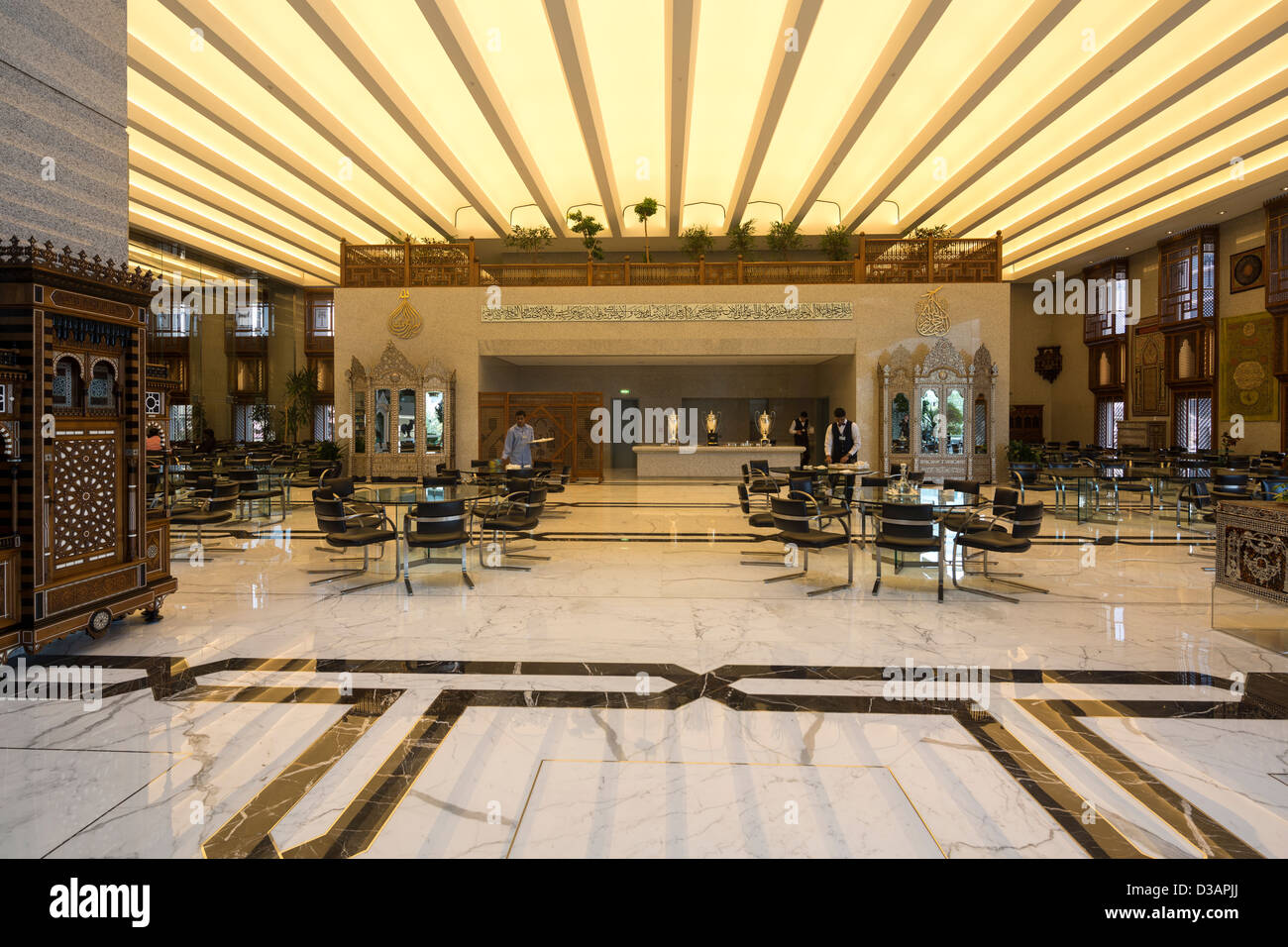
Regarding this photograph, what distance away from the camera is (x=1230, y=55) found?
8.21 m

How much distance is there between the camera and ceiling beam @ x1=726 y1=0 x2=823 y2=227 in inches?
313

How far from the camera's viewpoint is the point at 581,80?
30.7 ft

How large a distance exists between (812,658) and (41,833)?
3.08 meters

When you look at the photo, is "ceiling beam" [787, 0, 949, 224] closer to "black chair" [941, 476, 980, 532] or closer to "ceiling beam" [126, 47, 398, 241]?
"black chair" [941, 476, 980, 532]

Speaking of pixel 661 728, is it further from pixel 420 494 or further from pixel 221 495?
pixel 221 495

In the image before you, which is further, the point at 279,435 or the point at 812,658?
the point at 279,435

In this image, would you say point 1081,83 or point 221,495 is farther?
point 1081,83

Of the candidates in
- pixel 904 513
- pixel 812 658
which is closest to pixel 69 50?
pixel 812 658

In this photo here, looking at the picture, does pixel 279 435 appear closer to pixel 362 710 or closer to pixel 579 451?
pixel 579 451

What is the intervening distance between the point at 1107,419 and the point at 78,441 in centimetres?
2075

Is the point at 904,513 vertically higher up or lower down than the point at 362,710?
higher up

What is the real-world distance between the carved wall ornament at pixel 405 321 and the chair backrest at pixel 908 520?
11016mm

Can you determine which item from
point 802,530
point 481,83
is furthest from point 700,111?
point 802,530

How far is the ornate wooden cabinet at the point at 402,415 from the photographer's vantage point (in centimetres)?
1335
